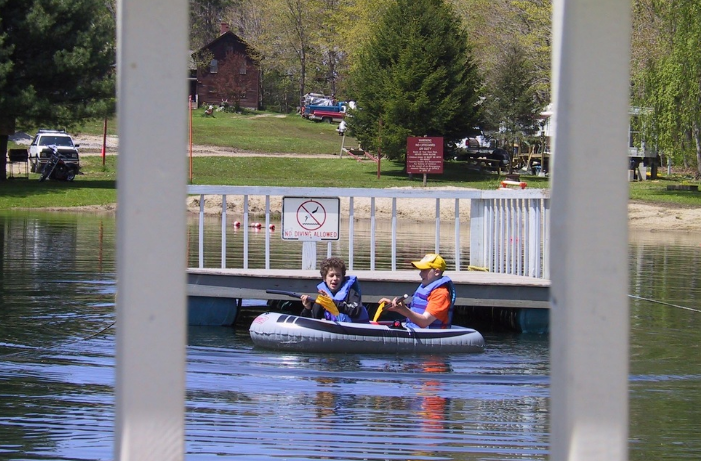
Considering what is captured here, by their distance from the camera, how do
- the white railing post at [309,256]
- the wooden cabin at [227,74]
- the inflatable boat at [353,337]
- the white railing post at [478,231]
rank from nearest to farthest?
the inflatable boat at [353,337] < the white railing post at [309,256] < the white railing post at [478,231] < the wooden cabin at [227,74]

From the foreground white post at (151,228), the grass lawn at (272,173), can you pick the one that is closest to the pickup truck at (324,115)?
the grass lawn at (272,173)

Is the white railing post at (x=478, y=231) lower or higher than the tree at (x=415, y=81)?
lower

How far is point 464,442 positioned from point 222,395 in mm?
2378

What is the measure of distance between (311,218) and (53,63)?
27057 mm

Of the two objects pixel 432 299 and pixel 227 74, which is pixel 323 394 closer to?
pixel 432 299

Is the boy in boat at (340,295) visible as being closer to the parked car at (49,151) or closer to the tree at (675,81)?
the tree at (675,81)

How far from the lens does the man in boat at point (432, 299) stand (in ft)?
35.6

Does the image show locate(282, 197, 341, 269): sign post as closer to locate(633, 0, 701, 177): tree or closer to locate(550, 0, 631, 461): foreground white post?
locate(550, 0, 631, 461): foreground white post

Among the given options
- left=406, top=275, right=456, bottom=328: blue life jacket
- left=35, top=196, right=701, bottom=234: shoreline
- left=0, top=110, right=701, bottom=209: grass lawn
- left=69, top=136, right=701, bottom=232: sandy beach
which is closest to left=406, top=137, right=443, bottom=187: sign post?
left=0, top=110, right=701, bottom=209: grass lawn

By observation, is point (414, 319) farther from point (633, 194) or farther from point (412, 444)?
point (633, 194)

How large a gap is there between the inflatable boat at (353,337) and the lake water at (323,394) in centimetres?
19

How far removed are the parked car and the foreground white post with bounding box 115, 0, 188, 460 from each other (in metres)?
39.5

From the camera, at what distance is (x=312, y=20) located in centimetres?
7188

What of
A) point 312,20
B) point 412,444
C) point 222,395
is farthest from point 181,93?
point 312,20
